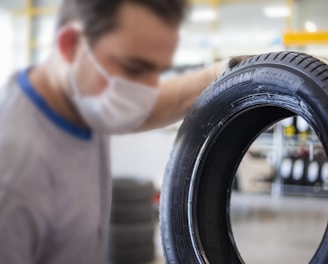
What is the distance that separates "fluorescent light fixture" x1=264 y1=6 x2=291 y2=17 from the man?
252 inches

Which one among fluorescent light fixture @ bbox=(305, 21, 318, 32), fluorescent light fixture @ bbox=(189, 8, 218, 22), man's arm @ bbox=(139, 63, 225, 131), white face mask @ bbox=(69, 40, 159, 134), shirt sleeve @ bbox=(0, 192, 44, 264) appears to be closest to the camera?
shirt sleeve @ bbox=(0, 192, 44, 264)

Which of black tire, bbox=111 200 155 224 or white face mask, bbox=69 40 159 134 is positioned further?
black tire, bbox=111 200 155 224

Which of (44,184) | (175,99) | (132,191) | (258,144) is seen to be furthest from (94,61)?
(258,144)

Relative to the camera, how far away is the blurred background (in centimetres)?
317

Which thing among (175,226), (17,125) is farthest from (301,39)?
(17,125)

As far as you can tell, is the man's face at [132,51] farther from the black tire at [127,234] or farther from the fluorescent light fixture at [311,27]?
the black tire at [127,234]

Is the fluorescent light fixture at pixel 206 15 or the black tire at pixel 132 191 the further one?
the fluorescent light fixture at pixel 206 15

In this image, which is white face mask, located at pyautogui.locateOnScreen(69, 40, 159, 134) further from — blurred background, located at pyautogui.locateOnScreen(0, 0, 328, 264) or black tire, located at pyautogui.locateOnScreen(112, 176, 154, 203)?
black tire, located at pyautogui.locateOnScreen(112, 176, 154, 203)

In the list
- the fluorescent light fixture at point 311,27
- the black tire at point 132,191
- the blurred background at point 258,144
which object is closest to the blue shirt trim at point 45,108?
the blurred background at point 258,144

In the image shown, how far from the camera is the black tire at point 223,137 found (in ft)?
2.63

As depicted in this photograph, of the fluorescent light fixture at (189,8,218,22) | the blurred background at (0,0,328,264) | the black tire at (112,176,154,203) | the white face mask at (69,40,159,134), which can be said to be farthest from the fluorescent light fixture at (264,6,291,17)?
the white face mask at (69,40,159,134)

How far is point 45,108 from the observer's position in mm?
853

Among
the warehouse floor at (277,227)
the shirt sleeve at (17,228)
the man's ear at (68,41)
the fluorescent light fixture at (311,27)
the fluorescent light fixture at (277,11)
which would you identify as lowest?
the warehouse floor at (277,227)

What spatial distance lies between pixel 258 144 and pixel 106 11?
534cm
